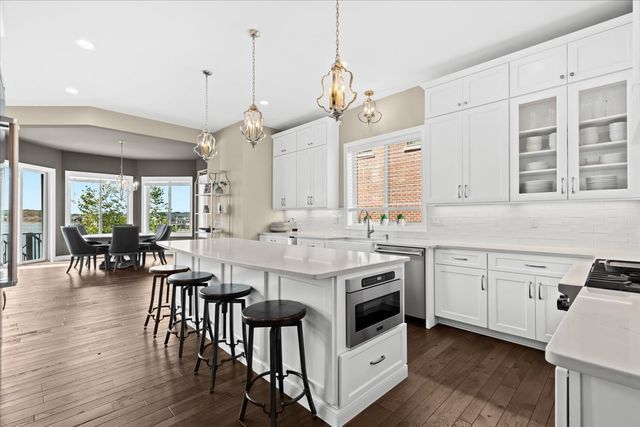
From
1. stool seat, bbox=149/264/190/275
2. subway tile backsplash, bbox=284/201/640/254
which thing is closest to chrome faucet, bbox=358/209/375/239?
subway tile backsplash, bbox=284/201/640/254

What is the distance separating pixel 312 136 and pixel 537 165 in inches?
132

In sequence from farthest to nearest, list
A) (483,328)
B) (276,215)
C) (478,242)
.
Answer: (276,215)
(478,242)
(483,328)

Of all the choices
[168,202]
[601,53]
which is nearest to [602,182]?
[601,53]

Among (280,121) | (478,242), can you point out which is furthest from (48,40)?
(478,242)

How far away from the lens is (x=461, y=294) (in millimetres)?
3316

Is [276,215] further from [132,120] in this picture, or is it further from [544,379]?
[544,379]

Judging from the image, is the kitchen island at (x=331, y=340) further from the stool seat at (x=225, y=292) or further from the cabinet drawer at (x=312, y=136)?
the cabinet drawer at (x=312, y=136)

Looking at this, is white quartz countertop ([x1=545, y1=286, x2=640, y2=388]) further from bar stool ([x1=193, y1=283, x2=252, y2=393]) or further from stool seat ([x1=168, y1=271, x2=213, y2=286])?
stool seat ([x1=168, y1=271, x2=213, y2=286])

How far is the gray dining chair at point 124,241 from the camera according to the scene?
680 cm

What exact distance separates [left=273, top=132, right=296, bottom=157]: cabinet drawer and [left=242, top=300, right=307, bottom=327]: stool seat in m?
4.15

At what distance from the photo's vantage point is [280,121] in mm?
5992

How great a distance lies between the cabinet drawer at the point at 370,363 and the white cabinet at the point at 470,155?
1851 millimetres

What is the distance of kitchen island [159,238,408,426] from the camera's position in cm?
190

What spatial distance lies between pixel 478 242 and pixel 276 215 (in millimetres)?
3915
